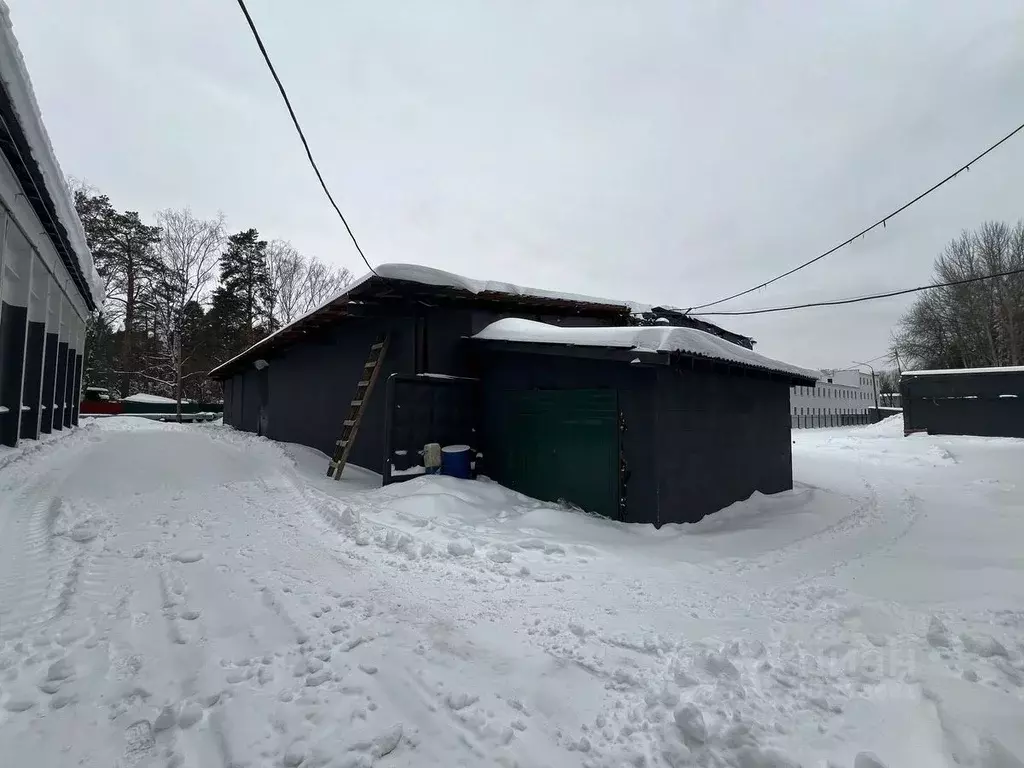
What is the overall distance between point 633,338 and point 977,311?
36262 millimetres

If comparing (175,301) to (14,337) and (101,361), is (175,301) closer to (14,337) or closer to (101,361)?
(101,361)

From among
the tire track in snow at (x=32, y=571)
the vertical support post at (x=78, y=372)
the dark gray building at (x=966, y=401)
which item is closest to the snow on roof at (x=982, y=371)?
the dark gray building at (x=966, y=401)

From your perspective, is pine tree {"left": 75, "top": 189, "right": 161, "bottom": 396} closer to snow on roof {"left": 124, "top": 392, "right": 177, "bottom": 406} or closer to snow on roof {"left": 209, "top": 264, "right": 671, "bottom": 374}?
snow on roof {"left": 124, "top": 392, "right": 177, "bottom": 406}

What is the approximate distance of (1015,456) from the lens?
1416cm

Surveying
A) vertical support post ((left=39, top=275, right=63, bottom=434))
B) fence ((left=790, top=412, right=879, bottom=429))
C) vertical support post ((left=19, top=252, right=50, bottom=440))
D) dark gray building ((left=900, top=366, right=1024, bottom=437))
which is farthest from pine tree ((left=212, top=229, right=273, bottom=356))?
fence ((left=790, top=412, right=879, bottom=429))

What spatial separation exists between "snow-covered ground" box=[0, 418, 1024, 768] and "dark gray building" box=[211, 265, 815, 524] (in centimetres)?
99

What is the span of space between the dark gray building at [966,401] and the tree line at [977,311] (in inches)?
459

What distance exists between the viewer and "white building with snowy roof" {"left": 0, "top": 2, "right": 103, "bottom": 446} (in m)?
6.80

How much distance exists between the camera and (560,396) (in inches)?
310

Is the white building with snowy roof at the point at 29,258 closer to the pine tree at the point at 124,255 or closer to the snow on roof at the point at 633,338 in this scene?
the snow on roof at the point at 633,338

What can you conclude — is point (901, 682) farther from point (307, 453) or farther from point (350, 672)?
point (307, 453)

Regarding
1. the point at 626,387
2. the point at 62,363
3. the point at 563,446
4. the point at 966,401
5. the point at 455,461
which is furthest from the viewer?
the point at 966,401

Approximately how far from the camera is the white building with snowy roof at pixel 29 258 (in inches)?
268

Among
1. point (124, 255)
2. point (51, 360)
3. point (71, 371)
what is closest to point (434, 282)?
point (51, 360)
